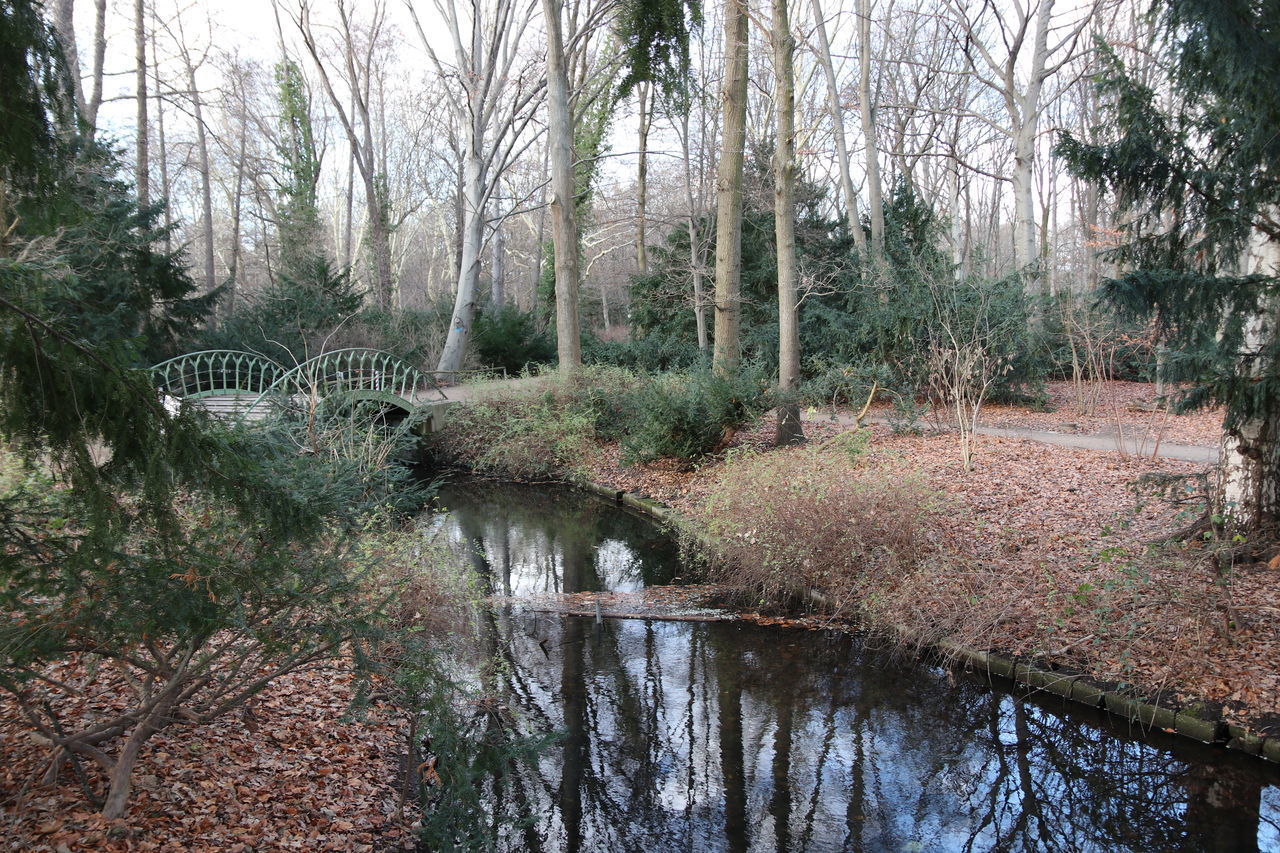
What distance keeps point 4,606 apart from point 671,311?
66.8 feet

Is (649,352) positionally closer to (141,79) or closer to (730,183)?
(730,183)

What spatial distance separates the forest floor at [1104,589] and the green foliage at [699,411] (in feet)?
7.73

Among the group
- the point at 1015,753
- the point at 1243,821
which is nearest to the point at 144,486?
the point at 1015,753

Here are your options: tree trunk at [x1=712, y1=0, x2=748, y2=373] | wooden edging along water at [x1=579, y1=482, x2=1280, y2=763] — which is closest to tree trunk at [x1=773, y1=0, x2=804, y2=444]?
tree trunk at [x1=712, y1=0, x2=748, y2=373]

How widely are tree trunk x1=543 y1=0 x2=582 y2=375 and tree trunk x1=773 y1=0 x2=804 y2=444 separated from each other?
5217mm

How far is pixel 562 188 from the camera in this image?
656 inches

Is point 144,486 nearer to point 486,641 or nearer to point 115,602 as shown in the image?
point 115,602

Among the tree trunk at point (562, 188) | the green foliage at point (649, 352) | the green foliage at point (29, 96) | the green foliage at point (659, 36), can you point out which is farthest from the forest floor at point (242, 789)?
the green foliage at point (649, 352)

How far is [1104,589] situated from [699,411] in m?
7.21

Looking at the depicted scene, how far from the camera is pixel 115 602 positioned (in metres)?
2.91

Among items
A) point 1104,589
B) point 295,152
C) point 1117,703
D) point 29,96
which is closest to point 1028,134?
point 1104,589

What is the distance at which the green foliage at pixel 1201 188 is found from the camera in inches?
210

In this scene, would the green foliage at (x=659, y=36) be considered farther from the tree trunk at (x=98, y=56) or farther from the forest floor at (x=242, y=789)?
the forest floor at (x=242, y=789)

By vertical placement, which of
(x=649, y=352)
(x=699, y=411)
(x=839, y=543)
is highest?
(x=649, y=352)
